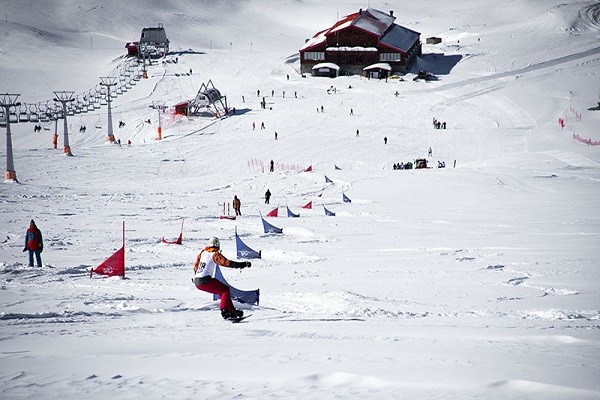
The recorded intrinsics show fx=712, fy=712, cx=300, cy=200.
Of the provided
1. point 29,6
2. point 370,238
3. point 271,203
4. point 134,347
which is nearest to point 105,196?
point 271,203

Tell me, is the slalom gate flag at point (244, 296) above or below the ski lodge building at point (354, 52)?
below

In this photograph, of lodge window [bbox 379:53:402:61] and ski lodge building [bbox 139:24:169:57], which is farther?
ski lodge building [bbox 139:24:169:57]

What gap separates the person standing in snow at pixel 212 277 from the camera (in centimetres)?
871

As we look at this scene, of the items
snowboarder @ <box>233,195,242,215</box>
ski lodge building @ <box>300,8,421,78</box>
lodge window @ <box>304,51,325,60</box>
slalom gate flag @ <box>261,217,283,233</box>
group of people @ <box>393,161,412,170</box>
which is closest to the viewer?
slalom gate flag @ <box>261,217,283,233</box>

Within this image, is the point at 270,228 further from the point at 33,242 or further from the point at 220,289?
the point at 220,289

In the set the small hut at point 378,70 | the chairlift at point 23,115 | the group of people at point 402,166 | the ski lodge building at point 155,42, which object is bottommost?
the group of people at point 402,166

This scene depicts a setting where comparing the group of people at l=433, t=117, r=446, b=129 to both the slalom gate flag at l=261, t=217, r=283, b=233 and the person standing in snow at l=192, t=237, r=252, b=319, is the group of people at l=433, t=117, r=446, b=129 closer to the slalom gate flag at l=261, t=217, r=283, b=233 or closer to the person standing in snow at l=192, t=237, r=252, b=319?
the slalom gate flag at l=261, t=217, r=283, b=233

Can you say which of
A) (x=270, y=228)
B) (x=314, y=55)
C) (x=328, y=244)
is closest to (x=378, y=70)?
(x=314, y=55)

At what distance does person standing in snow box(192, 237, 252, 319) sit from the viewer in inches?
343

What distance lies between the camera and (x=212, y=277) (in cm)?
888

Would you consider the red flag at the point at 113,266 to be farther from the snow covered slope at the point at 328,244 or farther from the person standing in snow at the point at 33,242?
the person standing in snow at the point at 33,242

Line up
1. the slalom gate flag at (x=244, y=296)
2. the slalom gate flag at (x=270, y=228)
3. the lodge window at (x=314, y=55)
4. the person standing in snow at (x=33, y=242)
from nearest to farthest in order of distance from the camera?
the slalom gate flag at (x=244, y=296) → the person standing in snow at (x=33, y=242) → the slalom gate flag at (x=270, y=228) → the lodge window at (x=314, y=55)

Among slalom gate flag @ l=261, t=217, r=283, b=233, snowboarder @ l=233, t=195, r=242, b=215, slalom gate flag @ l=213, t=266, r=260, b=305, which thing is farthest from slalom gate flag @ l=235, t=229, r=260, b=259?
snowboarder @ l=233, t=195, r=242, b=215

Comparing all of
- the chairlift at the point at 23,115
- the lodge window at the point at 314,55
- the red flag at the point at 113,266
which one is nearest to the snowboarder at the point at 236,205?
the red flag at the point at 113,266
